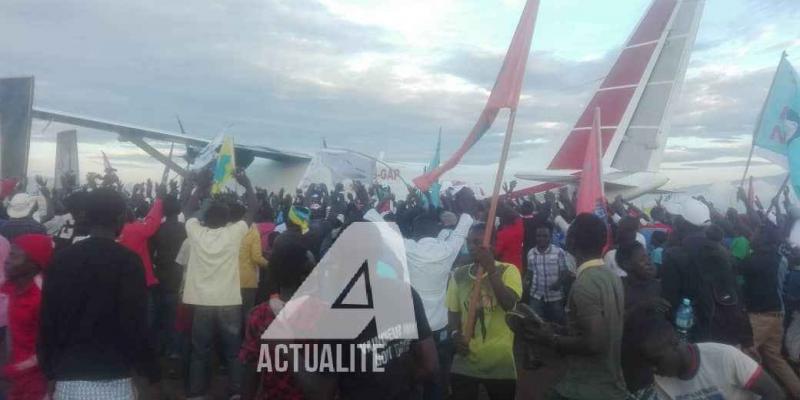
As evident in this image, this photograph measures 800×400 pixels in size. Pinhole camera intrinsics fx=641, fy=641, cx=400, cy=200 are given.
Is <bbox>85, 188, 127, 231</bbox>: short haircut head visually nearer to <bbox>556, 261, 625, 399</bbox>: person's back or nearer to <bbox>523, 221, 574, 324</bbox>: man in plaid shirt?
<bbox>556, 261, 625, 399</bbox>: person's back

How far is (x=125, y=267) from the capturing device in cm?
287

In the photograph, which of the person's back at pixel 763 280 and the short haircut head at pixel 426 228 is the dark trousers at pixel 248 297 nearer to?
the short haircut head at pixel 426 228

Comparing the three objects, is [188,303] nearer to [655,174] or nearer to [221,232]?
[221,232]

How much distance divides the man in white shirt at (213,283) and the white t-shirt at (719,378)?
130 inches

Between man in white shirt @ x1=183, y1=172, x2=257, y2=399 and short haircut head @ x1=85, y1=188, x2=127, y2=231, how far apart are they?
191 cm

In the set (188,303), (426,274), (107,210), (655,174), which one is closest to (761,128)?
(426,274)

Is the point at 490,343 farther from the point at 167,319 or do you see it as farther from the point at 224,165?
the point at 224,165

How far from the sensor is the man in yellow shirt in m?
3.64

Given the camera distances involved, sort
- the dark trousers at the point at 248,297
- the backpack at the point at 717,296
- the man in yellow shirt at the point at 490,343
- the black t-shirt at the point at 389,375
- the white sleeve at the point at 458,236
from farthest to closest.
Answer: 1. the dark trousers at the point at 248,297
2. the white sleeve at the point at 458,236
3. the backpack at the point at 717,296
4. the man in yellow shirt at the point at 490,343
5. the black t-shirt at the point at 389,375

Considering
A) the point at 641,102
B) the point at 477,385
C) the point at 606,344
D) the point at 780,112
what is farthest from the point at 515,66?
the point at 641,102

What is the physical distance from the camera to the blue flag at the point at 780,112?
24.8 ft

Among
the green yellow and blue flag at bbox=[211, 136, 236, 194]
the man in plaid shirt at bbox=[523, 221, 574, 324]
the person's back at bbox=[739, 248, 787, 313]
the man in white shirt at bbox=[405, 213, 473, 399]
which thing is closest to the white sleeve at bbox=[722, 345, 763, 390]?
the man in white shirt at bbox=[405, 213, 473, 399]

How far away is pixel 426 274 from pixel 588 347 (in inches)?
76.2

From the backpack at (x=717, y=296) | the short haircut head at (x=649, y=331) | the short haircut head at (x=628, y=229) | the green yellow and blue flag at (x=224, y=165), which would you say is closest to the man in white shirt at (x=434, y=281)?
the short haircut head at (x=628, y=229)
